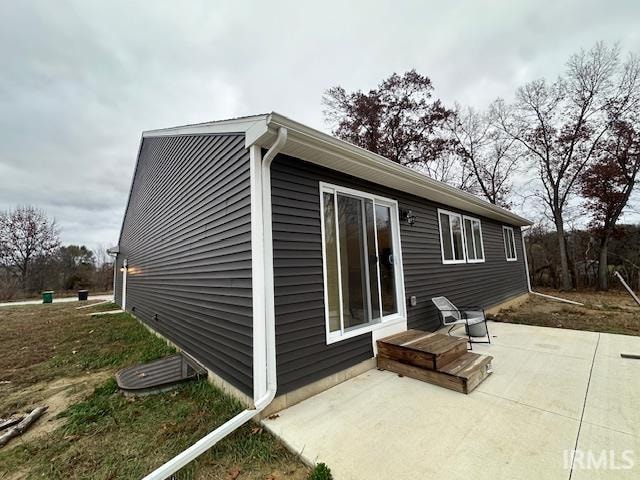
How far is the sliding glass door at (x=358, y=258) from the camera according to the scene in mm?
3131

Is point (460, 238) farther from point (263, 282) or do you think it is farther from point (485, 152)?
point (485, 152)

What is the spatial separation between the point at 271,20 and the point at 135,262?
25.8 ft

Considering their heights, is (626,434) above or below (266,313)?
below

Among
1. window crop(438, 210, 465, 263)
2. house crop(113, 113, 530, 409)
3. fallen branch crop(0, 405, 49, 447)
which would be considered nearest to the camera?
fallen branch crop(0, 405, 49, 447)

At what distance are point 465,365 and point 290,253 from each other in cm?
234

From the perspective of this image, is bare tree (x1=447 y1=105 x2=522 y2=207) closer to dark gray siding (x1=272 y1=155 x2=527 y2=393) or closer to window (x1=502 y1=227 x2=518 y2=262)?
window (x1=502 y1=227 x2=518 y2=262)

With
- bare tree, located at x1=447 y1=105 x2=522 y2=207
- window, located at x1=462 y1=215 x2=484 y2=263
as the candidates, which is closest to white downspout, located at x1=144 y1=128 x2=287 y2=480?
window, located at x1=462 y1=215 x2=484 y2=263

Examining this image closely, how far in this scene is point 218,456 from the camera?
1.92 metres

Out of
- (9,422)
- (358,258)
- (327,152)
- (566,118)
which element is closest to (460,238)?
(358,258)

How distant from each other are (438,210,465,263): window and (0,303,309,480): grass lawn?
4.59 meters

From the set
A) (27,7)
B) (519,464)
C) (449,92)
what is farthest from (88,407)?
(449,92)

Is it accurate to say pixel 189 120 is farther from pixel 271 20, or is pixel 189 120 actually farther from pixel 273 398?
pixel 273 398

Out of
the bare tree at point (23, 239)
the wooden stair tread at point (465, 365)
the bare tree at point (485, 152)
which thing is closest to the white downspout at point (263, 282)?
the wooden stair tread at point (465, 365)

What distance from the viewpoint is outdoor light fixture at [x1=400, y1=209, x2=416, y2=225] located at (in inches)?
170
